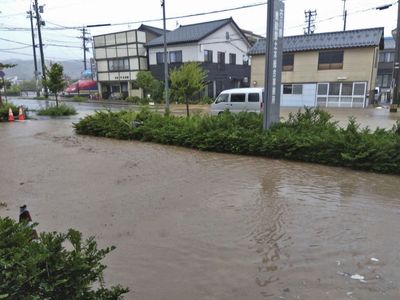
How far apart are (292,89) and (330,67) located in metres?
3.57

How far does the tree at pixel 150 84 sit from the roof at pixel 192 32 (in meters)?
4.21

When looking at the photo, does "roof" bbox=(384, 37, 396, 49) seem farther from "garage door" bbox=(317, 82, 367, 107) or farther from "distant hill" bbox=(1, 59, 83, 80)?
"distant hill" bbox=(1, 59, 83, 80)

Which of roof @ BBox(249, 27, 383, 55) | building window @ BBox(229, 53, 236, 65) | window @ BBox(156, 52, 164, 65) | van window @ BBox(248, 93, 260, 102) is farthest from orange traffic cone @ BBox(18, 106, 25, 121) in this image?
building window @ BBox(229, 53, 236, 65)

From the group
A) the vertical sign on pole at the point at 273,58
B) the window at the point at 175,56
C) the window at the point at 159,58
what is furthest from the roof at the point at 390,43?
the vertical sign on pole at the point at 273,58

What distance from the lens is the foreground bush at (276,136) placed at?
25.1 ft

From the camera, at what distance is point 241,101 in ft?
59.1

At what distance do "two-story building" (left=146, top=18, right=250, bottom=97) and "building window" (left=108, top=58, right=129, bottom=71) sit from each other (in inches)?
125

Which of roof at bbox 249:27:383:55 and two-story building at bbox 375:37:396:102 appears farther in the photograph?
two-story building at bbox 375:37:396:102

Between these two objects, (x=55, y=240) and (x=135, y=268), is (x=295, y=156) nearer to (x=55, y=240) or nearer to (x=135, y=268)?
(x=135, y=268)

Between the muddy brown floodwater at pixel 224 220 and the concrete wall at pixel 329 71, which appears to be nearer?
the muddy brown floodwater at pixel 224 220

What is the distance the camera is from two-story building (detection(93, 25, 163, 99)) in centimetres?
3741

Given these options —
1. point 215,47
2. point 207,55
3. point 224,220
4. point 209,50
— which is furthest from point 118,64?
point 224,220

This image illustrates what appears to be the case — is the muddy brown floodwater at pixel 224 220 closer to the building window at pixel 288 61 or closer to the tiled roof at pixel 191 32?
the building window at pixel 288 61

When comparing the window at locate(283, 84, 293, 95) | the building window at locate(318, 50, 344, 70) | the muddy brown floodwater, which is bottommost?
the muddy brown floodwater
